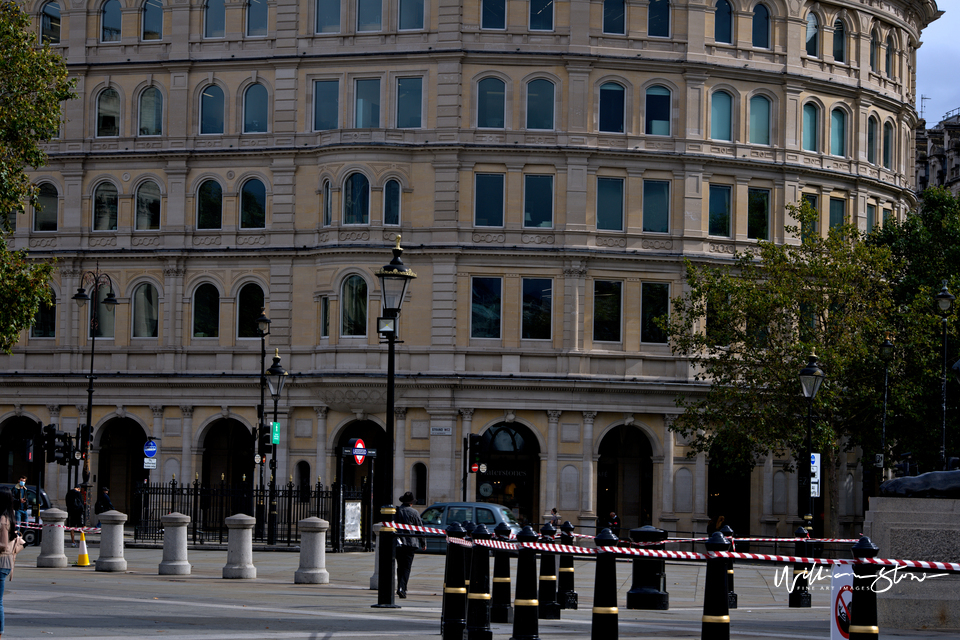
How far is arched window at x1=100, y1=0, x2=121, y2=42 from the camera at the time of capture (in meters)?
51.8

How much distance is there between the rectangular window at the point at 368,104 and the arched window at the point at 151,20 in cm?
813

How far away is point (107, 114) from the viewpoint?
169 feet

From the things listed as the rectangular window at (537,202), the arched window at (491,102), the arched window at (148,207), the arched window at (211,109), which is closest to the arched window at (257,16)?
the arched window at (211,109)

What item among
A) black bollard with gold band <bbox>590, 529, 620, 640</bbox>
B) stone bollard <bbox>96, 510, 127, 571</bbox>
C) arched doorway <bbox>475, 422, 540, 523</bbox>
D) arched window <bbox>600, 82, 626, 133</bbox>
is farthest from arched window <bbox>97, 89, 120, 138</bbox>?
black bollard with gold band <bbox>590, 529, 620, 640</bbox>

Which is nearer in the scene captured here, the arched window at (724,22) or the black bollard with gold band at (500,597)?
the black bollard with gold band at (500,597)

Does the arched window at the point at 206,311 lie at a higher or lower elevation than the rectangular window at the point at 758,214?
lower

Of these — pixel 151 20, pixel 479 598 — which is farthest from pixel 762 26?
→ pixel 479 598

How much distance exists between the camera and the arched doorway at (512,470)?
159 ft

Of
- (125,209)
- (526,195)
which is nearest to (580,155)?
(526,195)

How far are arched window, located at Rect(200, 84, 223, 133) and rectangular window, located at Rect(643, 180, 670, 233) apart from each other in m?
15.2

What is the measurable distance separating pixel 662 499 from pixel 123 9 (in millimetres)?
25882

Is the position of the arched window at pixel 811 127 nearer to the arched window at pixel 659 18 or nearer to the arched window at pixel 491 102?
the arched window at pixel 659 18

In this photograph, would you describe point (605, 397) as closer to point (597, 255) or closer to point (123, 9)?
point (597, 255)

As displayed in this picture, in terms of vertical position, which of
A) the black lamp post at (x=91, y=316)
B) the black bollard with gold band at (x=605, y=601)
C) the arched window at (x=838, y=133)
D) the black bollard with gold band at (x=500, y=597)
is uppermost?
the arched window at (x=838, y=133)
